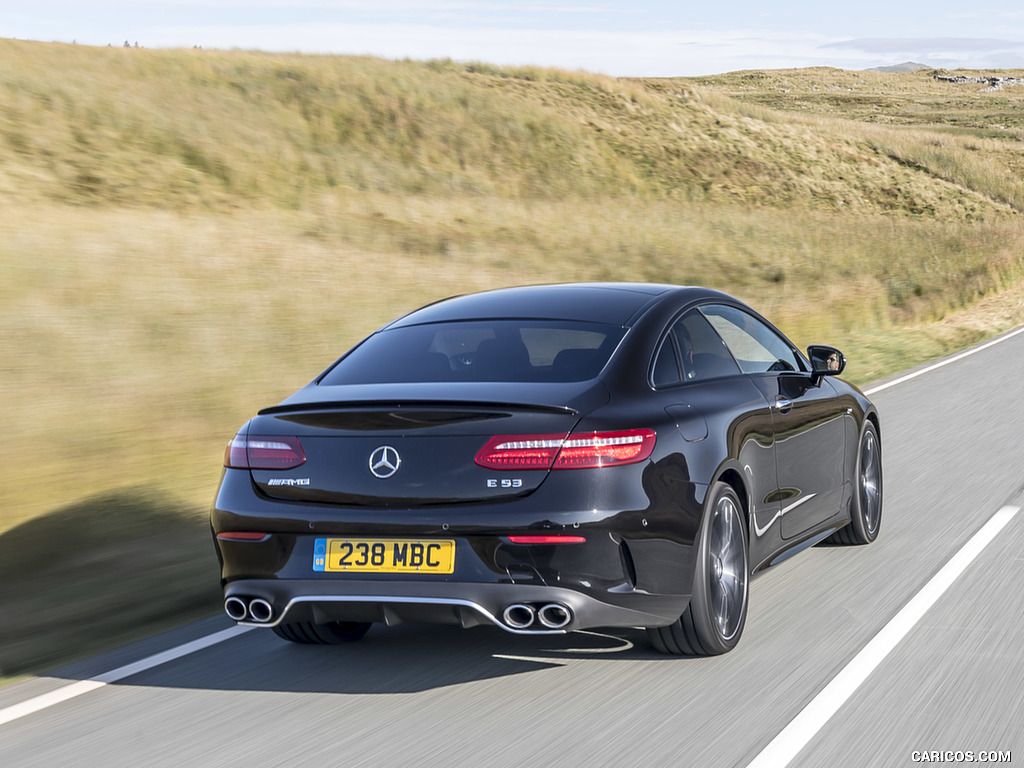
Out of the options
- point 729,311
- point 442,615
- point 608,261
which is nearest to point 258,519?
point 442,615

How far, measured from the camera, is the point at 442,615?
4.88 m

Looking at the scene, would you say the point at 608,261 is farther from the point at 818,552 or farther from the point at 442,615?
the point at 442,615

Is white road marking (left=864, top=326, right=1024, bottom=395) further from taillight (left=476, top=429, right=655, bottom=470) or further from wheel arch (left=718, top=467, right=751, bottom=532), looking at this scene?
taillight (left=476, top=429, right=655, bottom=470)

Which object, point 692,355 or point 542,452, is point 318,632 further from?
point 692,355

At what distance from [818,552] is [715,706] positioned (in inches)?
115

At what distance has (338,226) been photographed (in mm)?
29859

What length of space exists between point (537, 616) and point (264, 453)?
123 cm

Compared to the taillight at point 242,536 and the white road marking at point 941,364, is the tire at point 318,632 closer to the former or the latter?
the taillight at point 242,536

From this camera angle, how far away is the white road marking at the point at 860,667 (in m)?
4.38

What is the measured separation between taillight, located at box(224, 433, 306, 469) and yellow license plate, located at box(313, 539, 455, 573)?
1.15ft

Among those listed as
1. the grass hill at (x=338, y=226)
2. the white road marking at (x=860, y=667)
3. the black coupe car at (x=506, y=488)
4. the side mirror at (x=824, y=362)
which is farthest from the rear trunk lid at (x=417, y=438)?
the side mirror at (x=824, y=362)

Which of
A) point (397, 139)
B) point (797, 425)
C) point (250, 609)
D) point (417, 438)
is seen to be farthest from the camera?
point (397, 139)

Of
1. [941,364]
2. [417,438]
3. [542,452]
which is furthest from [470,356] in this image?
[941,364]

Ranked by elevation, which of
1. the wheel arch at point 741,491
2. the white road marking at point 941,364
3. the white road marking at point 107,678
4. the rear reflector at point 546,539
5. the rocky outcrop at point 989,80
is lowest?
the white road marking at point 941,364
